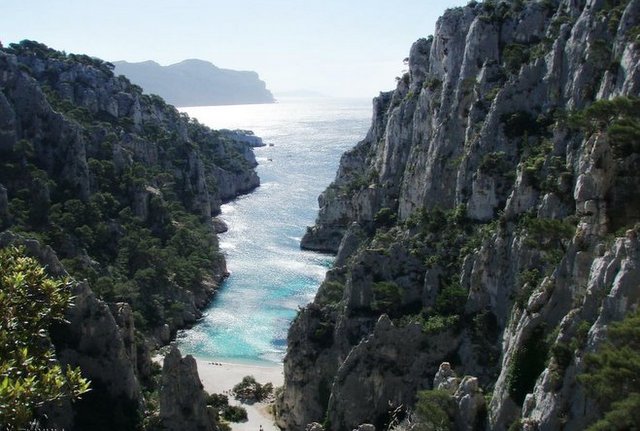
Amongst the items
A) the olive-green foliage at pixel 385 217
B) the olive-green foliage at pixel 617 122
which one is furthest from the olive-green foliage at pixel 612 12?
the olive-green foliage at pixel 385 217

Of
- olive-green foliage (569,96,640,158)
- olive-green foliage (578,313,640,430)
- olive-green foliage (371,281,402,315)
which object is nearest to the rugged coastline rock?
olive-green foliage (371,281,402,315)

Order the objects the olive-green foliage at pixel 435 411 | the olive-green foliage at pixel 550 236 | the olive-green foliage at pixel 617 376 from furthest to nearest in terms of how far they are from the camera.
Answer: the olive-green foliage at pixel 550 236 → the olive-green foliage at pixel 435 411 → the olive-green foliage at pixel 617 376

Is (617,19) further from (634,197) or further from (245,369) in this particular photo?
(245,369)

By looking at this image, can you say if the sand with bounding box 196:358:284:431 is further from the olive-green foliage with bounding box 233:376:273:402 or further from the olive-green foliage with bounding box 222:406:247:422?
the olive-green foliage with bounding box 233:376:273:402

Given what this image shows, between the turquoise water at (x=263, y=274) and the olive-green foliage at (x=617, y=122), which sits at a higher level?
the olive-green foliage at (x=617, y=122)

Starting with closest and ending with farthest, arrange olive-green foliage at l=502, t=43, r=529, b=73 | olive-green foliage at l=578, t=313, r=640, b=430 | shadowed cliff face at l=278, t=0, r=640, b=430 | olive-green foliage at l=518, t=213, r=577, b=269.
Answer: olive-green foliage at l=578, t=313, r=640, b=430 < shadowed cliff face at l=278, t=0, r=640, b=430 < olive-green foliage at l=518, t=213, r=577, b=269 < olive-green foliage at l=502, t=43, r=529, b=73

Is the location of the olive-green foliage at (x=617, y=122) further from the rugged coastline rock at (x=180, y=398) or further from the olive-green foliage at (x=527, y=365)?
the rugged coastline rock at (x=180, y=398)

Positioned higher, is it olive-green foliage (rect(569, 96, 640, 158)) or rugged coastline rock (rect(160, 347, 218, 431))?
olive-green foliage (rect(569, 96, 640, 158))
